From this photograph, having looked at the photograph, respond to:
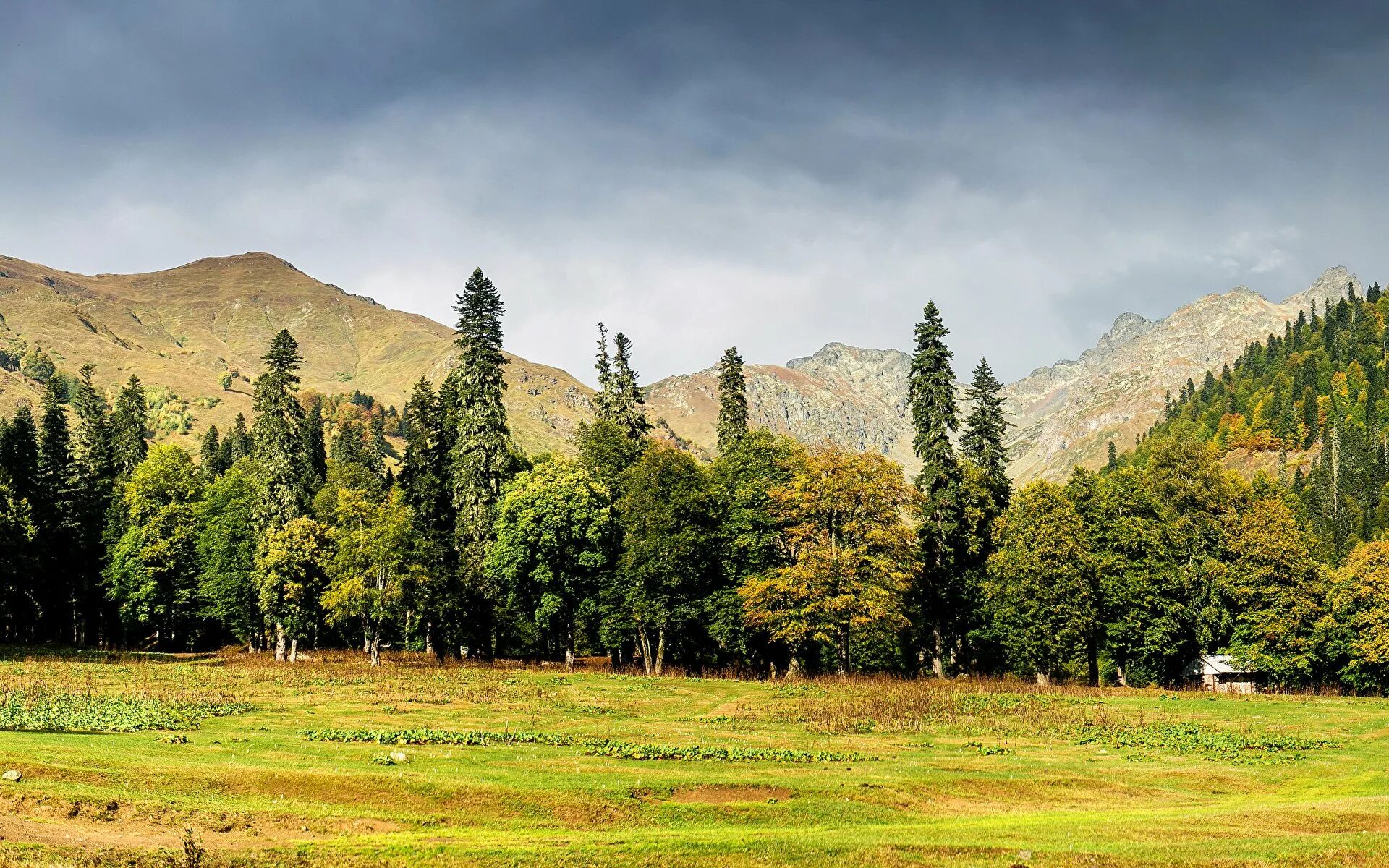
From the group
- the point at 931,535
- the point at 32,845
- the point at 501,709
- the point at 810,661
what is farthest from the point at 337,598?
the point at 32,845

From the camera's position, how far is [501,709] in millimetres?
44031

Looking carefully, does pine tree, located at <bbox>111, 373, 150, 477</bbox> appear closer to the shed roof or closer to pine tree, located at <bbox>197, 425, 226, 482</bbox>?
pine tree, located at <bbox>197, 425, 226, 482</bbox>

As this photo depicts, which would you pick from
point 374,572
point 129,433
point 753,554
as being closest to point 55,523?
point 129,433

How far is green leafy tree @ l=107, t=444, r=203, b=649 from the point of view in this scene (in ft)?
267

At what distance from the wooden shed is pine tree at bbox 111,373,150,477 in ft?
348

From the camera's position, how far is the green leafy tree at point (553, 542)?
67188mm

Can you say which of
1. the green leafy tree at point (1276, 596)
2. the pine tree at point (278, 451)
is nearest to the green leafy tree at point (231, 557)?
the pine tree at point (278, 451)

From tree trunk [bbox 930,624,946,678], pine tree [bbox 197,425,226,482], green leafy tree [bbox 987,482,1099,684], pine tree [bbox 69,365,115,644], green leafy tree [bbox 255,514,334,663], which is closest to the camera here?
green leafy tree [bbox 987,482,1099,684]

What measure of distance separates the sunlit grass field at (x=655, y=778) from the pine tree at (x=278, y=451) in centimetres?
1994

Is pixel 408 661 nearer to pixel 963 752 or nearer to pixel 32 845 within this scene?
pixel 963 752

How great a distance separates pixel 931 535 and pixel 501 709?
39900 mm

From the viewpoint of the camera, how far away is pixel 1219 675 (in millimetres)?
79062

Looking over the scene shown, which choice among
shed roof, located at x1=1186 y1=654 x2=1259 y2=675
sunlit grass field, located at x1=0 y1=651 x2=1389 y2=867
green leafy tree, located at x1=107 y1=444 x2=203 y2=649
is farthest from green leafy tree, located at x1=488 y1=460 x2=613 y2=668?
shed roof, located at x1=1186 y1=654 x2=1259 y2=675

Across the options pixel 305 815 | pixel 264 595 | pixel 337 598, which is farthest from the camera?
pixel 264 595
